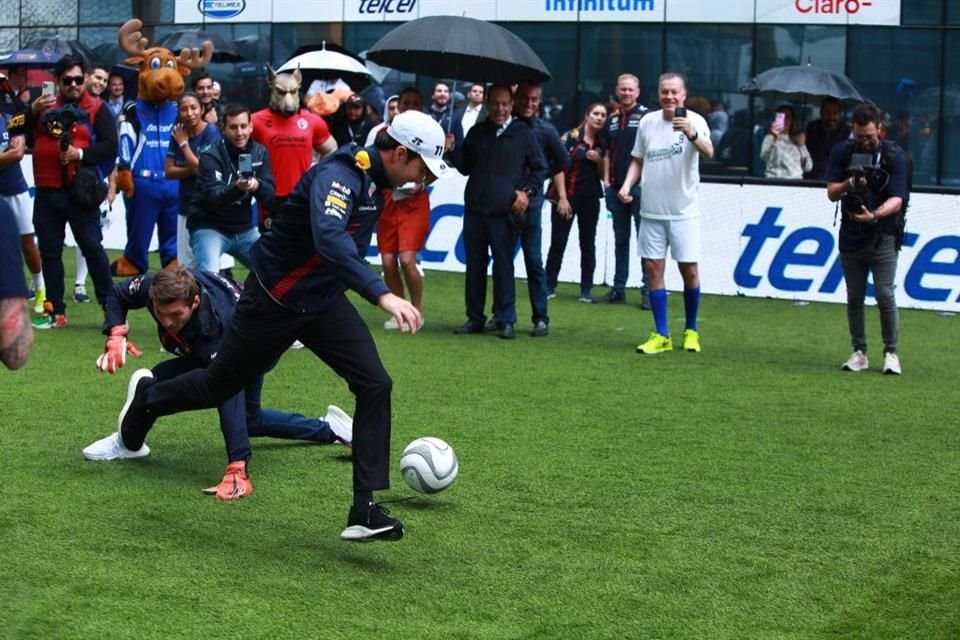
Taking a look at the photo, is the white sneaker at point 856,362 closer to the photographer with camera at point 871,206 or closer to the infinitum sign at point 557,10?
the photographer with camera at point 871,206

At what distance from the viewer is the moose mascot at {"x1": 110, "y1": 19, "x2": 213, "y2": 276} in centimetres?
1300

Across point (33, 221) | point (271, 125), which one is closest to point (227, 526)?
point (271, 125)

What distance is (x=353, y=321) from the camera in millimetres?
6211

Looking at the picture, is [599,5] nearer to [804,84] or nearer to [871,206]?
[804,84]

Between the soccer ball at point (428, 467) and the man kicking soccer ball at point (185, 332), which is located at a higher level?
the man kicking soccer ball at point (185, 332)

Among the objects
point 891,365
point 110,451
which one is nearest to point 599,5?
point 891,365

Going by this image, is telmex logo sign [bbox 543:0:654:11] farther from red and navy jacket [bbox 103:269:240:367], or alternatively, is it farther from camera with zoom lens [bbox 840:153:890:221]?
red and navy jacket [bbox 103:269:240:367]

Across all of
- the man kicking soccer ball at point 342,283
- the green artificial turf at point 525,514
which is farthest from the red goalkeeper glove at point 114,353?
the green artificial turf at point 525,514

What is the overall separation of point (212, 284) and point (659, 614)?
2.93m

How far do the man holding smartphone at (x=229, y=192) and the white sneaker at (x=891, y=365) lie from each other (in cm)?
458

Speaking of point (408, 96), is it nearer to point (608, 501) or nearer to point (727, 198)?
point (727, 198)

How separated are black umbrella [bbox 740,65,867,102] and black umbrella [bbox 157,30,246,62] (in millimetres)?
7969

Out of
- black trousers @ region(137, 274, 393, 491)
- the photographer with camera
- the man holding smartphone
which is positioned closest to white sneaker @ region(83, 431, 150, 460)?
black trousers @ region(137, 274, 393, 491)

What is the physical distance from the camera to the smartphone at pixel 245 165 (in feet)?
34.4
